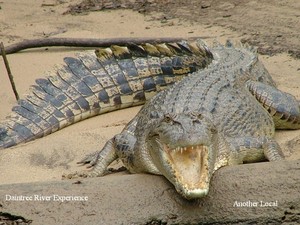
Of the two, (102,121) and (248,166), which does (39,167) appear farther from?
(248,166)

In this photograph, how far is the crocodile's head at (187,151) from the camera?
3.88 metres

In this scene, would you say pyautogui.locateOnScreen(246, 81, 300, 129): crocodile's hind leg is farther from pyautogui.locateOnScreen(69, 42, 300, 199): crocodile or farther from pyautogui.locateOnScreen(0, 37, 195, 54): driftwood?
pyautogui.locateOnScreen(0, 37, 195, 54): driftwood

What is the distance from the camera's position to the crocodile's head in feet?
12.7

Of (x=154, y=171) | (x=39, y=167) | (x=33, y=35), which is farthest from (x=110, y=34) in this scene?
(x=154, y=171)

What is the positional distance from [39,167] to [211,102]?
4.31 ft

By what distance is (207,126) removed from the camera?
4191 mm

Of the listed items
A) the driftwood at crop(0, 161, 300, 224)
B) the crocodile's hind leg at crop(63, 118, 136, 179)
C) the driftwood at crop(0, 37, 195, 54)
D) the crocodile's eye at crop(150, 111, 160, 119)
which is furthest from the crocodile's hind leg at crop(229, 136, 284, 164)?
the driftwood at crop(0, 37, 195, 54)

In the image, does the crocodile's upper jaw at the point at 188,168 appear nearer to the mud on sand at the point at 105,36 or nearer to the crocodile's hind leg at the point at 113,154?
the mud on sand at the point at 105,36

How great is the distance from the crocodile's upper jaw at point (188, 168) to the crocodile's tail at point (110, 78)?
2580 millimetres

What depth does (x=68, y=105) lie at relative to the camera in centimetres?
666

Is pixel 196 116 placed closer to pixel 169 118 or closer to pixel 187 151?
pixel 169 118

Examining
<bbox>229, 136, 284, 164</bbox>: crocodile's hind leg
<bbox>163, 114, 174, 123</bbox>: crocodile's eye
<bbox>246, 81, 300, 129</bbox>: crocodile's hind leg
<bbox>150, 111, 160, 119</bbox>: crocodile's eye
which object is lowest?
<bbox>246, 81, 300, 129</bbox>: crocodile's hind leg

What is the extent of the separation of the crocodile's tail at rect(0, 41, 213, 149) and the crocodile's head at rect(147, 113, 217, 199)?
95.6 inches

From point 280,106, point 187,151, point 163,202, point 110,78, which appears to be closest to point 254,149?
point 280,106
